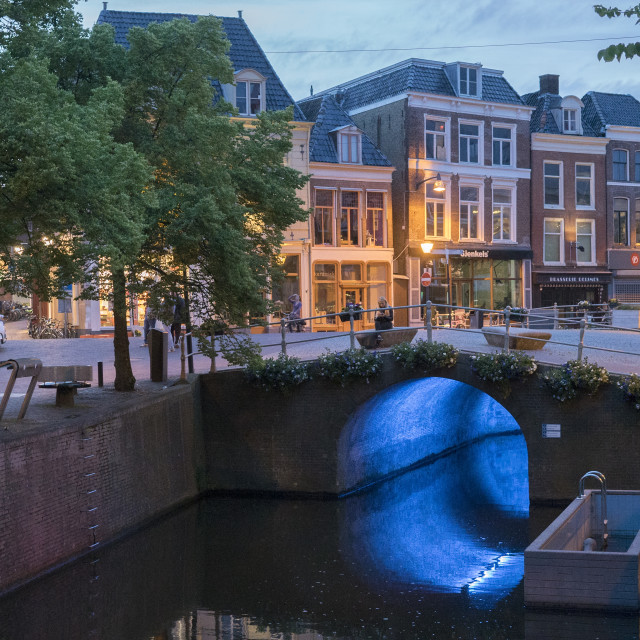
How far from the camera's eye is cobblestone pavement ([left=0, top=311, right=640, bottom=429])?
57.0 feet

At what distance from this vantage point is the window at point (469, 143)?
4222 cm

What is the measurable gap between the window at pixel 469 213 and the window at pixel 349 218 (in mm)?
4994

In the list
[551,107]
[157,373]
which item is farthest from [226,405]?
[551,107]

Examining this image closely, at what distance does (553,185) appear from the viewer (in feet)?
147

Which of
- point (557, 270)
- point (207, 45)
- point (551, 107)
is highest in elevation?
point (551, 107)

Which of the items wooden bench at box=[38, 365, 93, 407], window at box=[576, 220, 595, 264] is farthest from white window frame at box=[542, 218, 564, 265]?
wooden bench at box=[38, 365, 93, 407]

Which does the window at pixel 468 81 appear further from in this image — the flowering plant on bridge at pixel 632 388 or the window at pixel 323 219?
the flowering plant on bridge at pixel 632 388

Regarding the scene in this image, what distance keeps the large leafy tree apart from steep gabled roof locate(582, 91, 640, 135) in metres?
30.8

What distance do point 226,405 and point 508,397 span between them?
5.57 metres

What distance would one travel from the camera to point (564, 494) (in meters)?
18.8

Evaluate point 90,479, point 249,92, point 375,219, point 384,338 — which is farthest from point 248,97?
point 90,479

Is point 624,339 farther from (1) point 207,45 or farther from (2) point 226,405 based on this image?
(1) point 207,45

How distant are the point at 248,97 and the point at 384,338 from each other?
59.7 ft

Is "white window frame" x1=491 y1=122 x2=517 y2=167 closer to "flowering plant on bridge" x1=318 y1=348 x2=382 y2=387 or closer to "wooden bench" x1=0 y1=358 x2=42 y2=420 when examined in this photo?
"flowering plant on bridge" x1=318 y1=348 x2=382 y2=387
